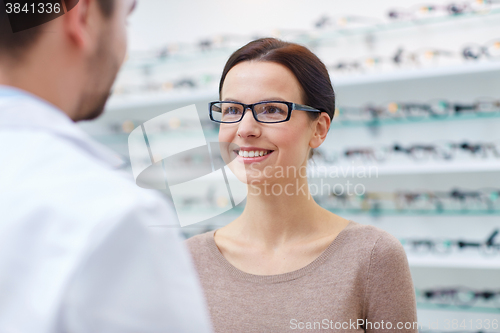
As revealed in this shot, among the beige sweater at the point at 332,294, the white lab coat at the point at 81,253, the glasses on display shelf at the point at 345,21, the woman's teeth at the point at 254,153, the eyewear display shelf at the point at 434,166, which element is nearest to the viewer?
the white lab coat at the point at 81,253

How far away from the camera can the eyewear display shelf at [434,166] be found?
1940 mm

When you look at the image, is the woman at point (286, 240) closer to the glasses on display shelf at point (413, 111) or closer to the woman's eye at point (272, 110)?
the woman's eye at point (272, 110)

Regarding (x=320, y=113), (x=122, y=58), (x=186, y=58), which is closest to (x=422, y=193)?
(x=320, y=113)

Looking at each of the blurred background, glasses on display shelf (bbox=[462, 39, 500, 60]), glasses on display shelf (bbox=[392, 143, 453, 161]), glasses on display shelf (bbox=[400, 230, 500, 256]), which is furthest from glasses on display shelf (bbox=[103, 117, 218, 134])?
glasses on display shelf (bbox=[462, 39, 500, 60])

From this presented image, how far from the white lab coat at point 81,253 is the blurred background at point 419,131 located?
182 centimetres

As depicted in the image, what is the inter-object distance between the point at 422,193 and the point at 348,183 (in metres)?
0.37

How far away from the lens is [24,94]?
1.08 feet

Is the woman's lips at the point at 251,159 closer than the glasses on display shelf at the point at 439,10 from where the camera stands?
Yes

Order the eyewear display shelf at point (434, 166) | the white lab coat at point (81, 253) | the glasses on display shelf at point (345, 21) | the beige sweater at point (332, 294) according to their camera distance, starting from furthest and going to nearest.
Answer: the glasses on display shelf at point (345, 21) → the eyewear display shelf at point (434, 166) → the beige sweater at point (332, 294) → the white lab coat at point (81, 253)

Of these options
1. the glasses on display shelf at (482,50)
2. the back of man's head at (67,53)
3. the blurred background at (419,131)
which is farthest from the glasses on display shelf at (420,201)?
the back of man's head at (67,53)

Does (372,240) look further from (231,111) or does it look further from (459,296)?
(459,296)

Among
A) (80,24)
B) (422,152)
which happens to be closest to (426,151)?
(422,152)

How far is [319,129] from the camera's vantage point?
105 cm

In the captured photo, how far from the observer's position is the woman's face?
0.96 metres
